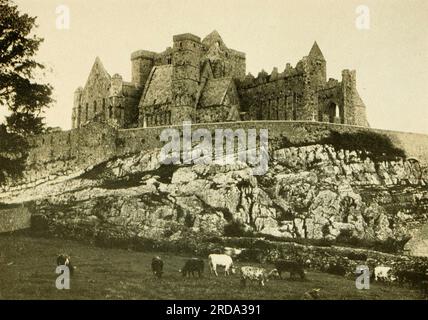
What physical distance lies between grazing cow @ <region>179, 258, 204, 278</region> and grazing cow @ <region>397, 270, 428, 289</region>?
1199 centimetres

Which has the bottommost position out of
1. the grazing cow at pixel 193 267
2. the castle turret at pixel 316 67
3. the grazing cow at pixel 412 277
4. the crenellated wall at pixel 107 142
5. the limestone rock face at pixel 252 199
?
the grazing cow at pixel 412 277

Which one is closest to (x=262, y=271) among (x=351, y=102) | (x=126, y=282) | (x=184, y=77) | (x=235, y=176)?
(x=126, y=282)

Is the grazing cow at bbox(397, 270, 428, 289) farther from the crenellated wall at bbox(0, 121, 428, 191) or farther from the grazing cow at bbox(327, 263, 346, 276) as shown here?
the crenellated wall at bbox(0, 121, 428, 191)

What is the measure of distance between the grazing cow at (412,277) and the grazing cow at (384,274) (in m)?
0.43

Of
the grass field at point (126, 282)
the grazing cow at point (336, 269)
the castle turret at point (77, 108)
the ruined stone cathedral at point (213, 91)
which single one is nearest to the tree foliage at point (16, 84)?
the grass field at point (126, 282)

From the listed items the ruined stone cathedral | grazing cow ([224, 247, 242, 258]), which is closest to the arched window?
the ruined stone cathedral

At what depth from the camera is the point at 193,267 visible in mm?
35344

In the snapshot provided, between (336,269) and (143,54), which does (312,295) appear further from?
(143,54)

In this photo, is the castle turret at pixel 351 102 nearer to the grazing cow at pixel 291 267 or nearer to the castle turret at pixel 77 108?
the grazing cow at pixel 291 267

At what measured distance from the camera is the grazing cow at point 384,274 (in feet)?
121

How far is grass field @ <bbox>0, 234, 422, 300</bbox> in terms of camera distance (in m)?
31.6

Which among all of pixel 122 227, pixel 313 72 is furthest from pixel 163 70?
pixel 122 227

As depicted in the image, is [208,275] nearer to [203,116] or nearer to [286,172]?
[286,172]

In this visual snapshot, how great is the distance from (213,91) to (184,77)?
3997 mm
